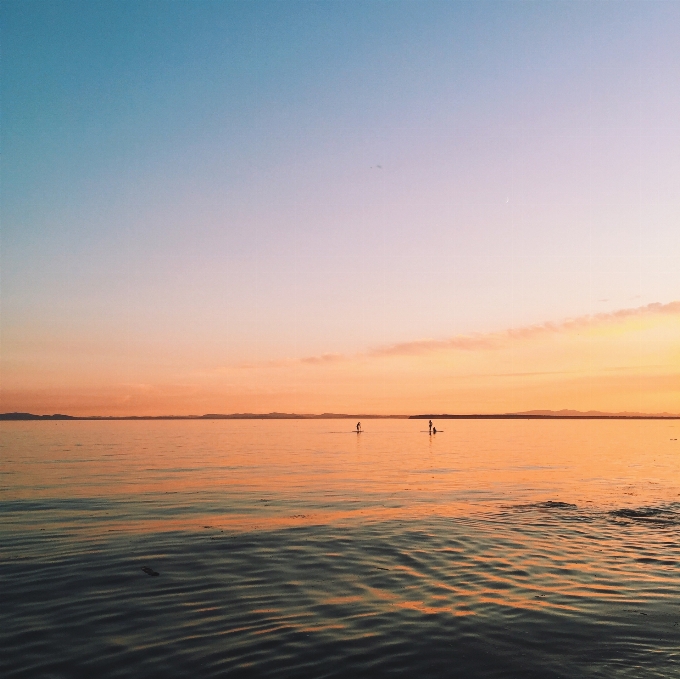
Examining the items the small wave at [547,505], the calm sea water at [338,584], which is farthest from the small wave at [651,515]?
the small wave at [547,505]

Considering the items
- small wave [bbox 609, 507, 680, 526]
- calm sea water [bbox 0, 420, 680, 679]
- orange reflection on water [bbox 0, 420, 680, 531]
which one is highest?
calm sea water [bbox 0, 420, 680, 679]

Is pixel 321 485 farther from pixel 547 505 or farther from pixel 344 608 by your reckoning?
pixel 344 608

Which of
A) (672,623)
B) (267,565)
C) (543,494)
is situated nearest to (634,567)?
(672,623)

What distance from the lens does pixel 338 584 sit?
55.7 ft

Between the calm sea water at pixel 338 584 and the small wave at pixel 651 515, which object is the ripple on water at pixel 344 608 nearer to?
the calm sea water at pixel 338 584

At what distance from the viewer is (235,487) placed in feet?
135

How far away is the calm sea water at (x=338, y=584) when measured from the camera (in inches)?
460

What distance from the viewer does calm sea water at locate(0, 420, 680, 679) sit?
11688mm

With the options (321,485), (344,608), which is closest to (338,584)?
(344,608)

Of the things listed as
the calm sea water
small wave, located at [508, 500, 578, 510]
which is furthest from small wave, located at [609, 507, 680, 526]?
small wave, located at [508, 500, 578, 510]

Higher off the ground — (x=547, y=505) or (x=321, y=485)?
(x=547, y=505)

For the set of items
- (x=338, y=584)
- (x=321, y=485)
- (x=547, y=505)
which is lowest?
(x=321, y=485)

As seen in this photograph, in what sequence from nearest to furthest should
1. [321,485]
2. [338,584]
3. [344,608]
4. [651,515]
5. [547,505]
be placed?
[344,608], [338,584], [651,515], [547,505], [321,485]

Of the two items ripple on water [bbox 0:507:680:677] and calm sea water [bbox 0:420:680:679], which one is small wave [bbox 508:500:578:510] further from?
ripple on water [bbox 0:507:680:677]
